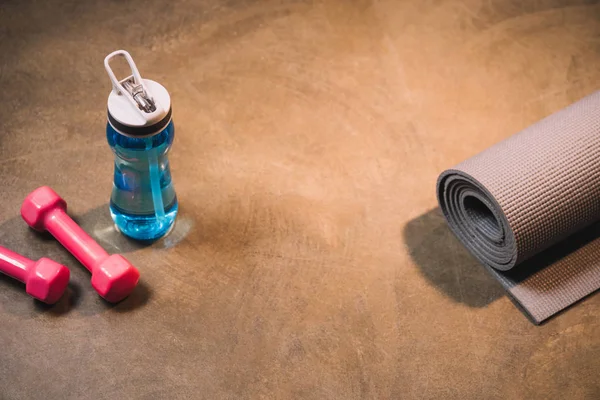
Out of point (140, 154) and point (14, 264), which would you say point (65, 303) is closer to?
point (14, 264)

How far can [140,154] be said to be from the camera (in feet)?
4.49

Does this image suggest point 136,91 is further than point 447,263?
No

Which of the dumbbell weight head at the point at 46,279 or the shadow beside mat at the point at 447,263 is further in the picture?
the shadow beside mat at the point at 447,263

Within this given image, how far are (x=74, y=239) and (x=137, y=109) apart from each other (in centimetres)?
34

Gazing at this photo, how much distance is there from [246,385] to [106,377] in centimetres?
25

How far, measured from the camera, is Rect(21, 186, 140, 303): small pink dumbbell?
1.42 meters

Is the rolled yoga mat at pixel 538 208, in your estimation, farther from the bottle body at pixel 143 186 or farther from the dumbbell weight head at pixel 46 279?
the dumbbell weight head at pixel 46 279

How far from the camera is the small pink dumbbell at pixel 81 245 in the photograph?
4.66ft

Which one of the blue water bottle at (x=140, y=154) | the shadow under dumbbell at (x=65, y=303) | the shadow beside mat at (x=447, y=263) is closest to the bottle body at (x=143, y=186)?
the blue water bottle at (x=140, y=154)

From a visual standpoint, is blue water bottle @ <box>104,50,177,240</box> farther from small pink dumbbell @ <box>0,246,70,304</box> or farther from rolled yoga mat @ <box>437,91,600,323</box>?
rolled yoga mat @ <box>437,91,600,323</box>

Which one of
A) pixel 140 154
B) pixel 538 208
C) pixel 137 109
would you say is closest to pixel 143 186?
pixel 140 154

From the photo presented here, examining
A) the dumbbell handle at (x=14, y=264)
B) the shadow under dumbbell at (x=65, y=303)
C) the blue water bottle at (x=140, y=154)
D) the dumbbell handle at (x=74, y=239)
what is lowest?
the shadow under dumbbell at (x=65, y=303)

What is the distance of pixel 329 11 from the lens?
1.95 metres

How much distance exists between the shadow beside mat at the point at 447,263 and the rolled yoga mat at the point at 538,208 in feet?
0.08
